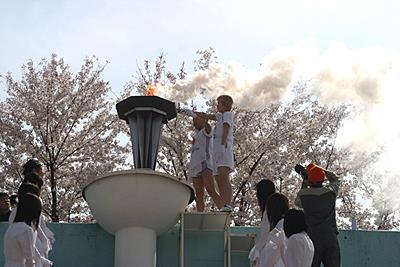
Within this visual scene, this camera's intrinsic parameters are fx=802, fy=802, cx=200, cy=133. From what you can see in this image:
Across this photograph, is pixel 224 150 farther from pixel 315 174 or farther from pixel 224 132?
pixel 315 174

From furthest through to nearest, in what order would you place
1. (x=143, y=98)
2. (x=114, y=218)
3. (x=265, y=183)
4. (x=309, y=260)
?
(x=143, y=98) < (x=114, y=218) < (x=265, y=183) < (x=309, y=260)

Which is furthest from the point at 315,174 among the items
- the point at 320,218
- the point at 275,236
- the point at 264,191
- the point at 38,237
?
the point at 38,237

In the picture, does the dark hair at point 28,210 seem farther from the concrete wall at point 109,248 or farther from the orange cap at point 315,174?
the orange cap at point 315,174

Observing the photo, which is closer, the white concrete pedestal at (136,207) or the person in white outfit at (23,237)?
the person in white outfit at (23,237)

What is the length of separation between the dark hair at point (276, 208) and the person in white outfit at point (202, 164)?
280 centimetres

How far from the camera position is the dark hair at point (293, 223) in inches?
268

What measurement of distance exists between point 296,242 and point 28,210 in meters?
2.34

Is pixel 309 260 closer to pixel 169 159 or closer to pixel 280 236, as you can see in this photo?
pixel 280 236

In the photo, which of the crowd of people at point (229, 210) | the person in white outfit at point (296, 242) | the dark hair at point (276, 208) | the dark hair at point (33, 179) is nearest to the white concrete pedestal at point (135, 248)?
the crowd of people at point (229, 210)

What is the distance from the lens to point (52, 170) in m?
19.8

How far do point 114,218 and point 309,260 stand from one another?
2.88 metres

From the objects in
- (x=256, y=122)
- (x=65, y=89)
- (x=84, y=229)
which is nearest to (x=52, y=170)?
(x=65, y=89)

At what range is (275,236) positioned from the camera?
6992 millimetres

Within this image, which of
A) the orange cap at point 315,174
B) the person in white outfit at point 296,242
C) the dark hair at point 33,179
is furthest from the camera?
the orange cap at point 315,174
